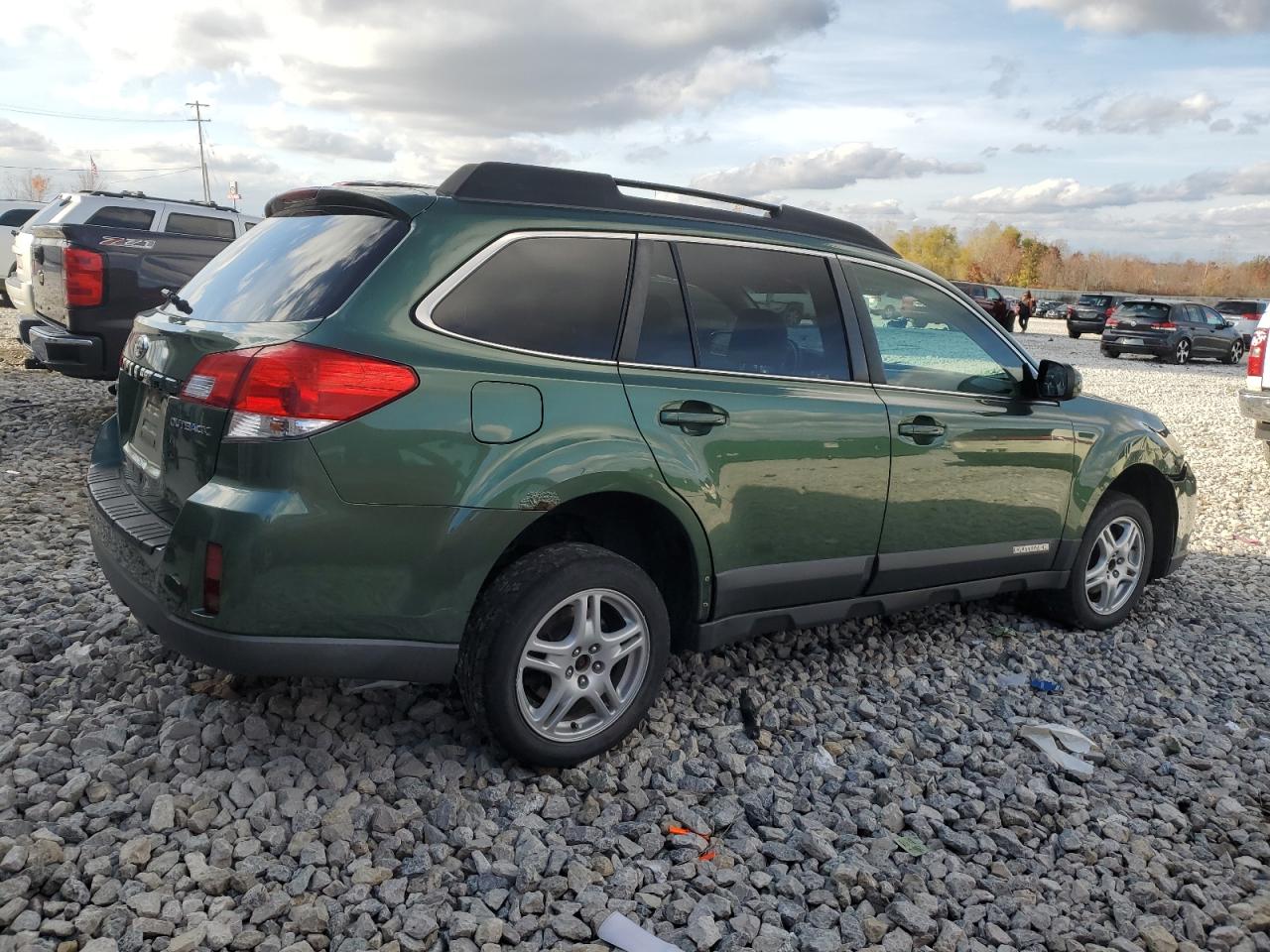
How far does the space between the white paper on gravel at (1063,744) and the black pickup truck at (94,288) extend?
6606 mm

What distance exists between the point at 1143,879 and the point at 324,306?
2907 millimetres

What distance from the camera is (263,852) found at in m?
2.91

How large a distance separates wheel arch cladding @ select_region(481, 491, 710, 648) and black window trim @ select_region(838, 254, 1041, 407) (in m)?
1.11

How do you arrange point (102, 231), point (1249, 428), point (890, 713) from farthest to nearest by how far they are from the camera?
point (1249, 428), point (102, 231), point (890, 713)

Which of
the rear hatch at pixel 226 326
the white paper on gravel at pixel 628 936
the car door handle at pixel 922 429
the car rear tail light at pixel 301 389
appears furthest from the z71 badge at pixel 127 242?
the white paper on gravel at pixel 628 936

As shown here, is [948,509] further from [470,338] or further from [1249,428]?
[1249,428]

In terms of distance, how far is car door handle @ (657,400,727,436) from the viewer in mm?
3439

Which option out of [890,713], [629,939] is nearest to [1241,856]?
[890,713]

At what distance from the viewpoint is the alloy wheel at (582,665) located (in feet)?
10.8

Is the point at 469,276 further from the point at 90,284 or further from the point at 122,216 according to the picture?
the point at 122,216

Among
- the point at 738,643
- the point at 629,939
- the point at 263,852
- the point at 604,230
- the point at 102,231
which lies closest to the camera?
the point at 629,939

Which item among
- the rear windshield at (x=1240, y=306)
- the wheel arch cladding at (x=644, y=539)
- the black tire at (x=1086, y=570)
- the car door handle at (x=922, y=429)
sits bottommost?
the black tire at (x=1086, y=570)

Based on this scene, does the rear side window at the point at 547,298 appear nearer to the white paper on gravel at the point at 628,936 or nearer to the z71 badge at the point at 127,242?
the white paper on gravel at the point at 628,936

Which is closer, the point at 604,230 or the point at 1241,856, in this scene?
the point at 1241,856
